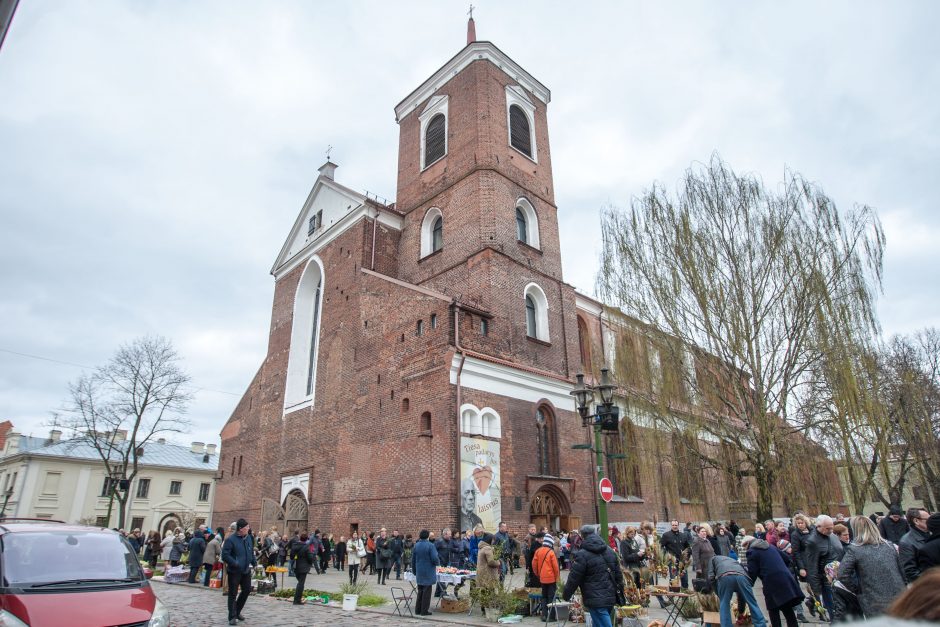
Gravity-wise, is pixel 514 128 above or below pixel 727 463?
above

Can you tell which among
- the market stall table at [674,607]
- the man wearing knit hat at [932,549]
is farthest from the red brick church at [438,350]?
the man wearing knit hat at [932,549]

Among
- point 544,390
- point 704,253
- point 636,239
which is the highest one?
point 636,239

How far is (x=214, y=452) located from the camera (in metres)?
51.4

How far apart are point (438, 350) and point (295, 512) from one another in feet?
30.8

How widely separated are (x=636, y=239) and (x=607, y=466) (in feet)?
34.2

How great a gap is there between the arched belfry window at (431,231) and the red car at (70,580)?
18208 mm

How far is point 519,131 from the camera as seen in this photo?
25.7m

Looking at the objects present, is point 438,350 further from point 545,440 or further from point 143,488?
point 143,488

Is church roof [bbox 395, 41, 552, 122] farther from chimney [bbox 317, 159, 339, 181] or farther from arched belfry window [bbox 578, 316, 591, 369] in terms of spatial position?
arched belfry window [bbox 578, 316, 591, 369]

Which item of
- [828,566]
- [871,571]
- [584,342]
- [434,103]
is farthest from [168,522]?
[871,571]

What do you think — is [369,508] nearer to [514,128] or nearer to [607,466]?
[607,466]

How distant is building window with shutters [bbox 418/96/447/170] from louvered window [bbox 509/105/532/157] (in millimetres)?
2959

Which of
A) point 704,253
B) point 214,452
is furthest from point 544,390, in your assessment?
point 214,452

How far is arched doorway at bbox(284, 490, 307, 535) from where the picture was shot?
70.5 feet
